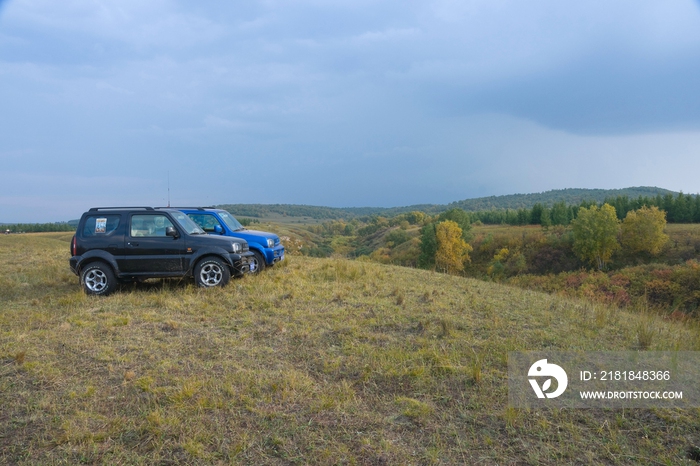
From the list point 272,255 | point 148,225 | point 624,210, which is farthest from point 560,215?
point 148,225

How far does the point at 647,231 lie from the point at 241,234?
199 ft

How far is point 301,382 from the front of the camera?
4.66 metres

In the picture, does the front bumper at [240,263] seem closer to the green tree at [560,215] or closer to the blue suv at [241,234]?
the blue suv at [241,234]

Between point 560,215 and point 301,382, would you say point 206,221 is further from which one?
point 560,215

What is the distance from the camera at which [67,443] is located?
355 cm

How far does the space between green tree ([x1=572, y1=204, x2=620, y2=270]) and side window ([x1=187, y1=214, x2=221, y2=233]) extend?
57089mm

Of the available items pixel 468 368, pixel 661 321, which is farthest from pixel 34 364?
pixel 661 321

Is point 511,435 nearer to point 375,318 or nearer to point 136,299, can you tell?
point 375,318

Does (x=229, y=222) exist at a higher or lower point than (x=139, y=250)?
higher

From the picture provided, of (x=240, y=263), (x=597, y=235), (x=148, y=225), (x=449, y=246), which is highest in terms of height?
(x=148, y=225)

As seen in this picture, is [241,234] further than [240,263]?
Yes

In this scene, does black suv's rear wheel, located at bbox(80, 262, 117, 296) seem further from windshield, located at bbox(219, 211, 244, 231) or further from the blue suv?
windshield, located at bbox(219, 211, 244, 231)

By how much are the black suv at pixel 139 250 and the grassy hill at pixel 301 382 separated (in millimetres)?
583

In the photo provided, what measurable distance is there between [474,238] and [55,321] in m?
75.1
